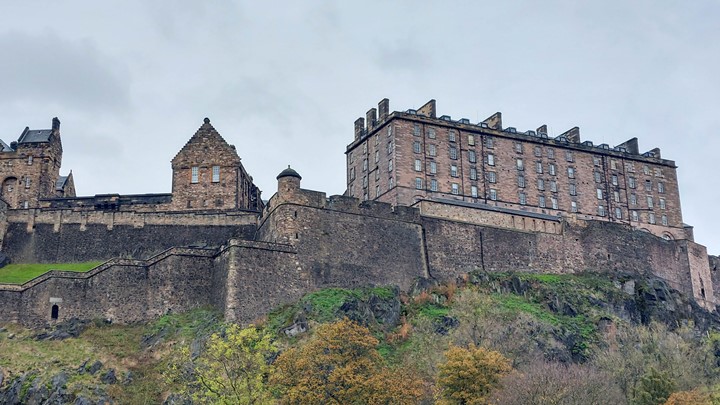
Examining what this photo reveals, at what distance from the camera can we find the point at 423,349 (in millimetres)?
51688

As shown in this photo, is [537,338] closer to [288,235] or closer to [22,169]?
[288,235]

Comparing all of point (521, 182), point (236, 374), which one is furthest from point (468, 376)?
point (521, 182)

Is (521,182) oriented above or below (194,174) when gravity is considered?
above


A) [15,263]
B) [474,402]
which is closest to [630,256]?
[474,402]

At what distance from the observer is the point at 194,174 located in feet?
225

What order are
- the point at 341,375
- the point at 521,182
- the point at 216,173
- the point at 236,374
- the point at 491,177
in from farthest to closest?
the point at 521,182, the point at 491,177, the point at 216,173, the point at 236,374, the point at 341,375

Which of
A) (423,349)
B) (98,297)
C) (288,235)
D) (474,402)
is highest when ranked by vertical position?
(288,235)

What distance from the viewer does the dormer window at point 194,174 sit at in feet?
225

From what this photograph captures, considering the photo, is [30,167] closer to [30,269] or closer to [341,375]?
[30,269]

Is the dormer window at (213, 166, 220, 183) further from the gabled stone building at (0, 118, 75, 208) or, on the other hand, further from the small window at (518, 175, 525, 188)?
the small window at (518, 175, 525, 188)

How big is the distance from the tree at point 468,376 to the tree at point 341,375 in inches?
55.6

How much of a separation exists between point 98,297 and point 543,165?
4137 centimetres

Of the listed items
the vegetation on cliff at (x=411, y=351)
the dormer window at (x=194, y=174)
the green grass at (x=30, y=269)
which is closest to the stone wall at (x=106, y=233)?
the green grass at (x=30, y=269)

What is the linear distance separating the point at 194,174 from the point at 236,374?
2734cm
